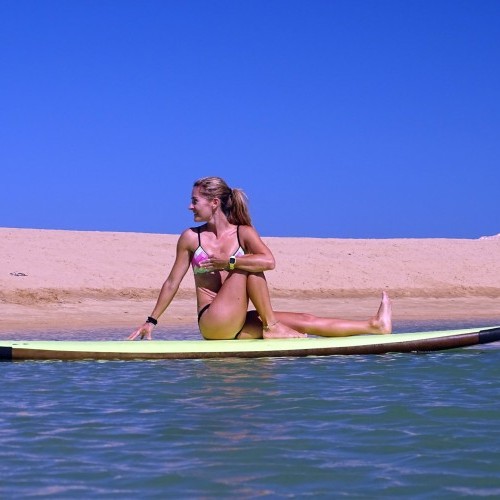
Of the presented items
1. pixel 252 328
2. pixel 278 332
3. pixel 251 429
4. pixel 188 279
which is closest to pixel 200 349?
pixel 252 328

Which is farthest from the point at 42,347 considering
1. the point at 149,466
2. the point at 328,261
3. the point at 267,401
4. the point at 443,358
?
the point at 328,261

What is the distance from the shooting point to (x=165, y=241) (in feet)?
70.7

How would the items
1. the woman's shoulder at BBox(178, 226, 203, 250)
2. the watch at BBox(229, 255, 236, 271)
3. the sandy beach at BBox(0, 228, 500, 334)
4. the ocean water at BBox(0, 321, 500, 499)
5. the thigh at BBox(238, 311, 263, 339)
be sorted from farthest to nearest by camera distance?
the sandy beach at BBox(0, 228, 500, 334) → the thigh at BBox(238, 311, 263, 339) → the woman's shoulder at BBox(178, 226, 203, 250) → the watch at BBox(229, 255, 236, 271) → the ocean water at BBox(0, 321, 500, 499)

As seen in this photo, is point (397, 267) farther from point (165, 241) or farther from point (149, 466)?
point (149, 466)

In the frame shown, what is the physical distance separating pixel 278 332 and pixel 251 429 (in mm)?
2704

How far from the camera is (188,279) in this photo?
55.3 ft

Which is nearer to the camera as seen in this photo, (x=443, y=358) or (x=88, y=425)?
(x=88, y=425)

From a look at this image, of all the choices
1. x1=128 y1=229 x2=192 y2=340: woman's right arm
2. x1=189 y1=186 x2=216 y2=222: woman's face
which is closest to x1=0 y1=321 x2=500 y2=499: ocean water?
x1=128 y1=229 x2=192 y2=340: woman's right arm

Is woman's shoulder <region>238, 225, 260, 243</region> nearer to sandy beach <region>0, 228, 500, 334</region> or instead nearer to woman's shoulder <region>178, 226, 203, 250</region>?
woman's shoulder <region>178, 226, 203, 250</region>

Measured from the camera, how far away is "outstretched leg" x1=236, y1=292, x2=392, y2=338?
726 centimetres

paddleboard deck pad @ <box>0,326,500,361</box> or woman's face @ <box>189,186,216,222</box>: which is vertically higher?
woman's face @ <box>189,186,216,222</box>

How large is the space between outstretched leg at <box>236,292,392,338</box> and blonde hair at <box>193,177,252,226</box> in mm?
747

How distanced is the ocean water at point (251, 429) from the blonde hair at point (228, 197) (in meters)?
1.03

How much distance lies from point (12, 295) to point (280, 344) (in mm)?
8004
